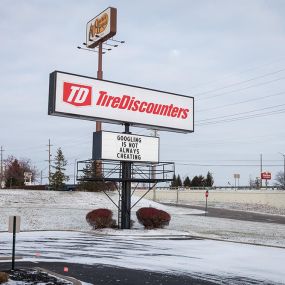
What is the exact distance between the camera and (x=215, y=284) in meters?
11.1

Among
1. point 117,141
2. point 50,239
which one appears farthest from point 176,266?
point 117,141

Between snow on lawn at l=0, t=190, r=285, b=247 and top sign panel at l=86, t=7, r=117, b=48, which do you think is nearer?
snow on lawn at l=0, t=190, r=285, b=247

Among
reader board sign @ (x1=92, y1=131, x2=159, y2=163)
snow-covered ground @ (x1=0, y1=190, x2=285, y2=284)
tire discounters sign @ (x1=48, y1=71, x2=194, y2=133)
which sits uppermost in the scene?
tire discounters sign @ (x1=48, y1=71, x2=194, y2=133)

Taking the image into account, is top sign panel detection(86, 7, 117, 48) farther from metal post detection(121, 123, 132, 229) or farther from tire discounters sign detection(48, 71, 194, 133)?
metal post detection(121, 123, 132, 229)

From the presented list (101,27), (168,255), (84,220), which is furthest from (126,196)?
(101,27)

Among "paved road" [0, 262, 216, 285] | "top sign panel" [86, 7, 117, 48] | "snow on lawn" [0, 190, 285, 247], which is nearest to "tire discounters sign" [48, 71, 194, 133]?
"snow on lawn" [0, 190, 285, 247]

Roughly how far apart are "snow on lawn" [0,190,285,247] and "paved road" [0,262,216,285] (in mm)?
9932

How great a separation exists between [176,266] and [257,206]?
50.6 meters

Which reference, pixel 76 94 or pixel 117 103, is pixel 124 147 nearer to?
pixel 117 103

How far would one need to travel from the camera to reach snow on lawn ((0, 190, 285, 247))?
2505cm

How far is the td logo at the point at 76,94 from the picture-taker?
24.6 m

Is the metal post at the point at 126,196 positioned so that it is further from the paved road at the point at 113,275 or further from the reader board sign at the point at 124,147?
the paved road at the point at 113,275

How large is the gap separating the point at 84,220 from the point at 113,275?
70.6 ft

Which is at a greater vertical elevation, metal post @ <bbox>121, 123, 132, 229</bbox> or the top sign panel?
the top sign panel
